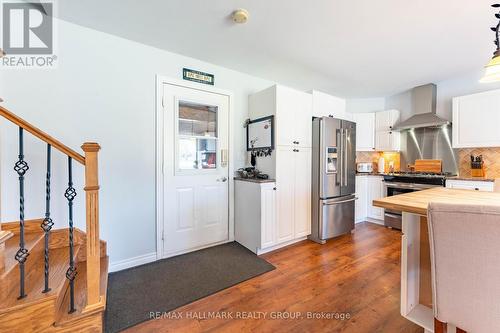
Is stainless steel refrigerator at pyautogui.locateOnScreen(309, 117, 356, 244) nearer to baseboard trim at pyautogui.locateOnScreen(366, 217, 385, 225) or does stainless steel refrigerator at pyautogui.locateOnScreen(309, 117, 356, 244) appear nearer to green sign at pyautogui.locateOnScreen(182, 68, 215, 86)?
baseboard trim at pyautogui.locateOnScreen(366, 217, 385, 225)

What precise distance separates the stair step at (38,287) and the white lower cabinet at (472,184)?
4.31 meters

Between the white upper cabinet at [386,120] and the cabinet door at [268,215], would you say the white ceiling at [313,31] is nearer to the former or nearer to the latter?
the white upper cabinet at [386,120]

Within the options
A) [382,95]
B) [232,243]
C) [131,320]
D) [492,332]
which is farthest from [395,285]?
[382,95]

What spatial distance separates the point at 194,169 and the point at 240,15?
179 centimetres

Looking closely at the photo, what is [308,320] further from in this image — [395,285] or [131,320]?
[131,320]

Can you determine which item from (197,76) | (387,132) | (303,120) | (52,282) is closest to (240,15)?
(197,76)

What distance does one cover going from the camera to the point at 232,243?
120 inches

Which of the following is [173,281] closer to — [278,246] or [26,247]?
[26,247]

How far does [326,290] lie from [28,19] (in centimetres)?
361

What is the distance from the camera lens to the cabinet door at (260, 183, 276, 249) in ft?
8.70

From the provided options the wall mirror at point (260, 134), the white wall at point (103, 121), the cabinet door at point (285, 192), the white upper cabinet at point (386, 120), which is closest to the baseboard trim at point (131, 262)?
the white wall at point (103, 121)

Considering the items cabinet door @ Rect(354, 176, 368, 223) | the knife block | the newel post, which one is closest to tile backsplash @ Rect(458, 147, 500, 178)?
the knife block

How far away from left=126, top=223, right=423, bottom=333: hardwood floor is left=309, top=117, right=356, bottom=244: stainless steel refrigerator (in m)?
0.44

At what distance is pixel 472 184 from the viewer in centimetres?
292
